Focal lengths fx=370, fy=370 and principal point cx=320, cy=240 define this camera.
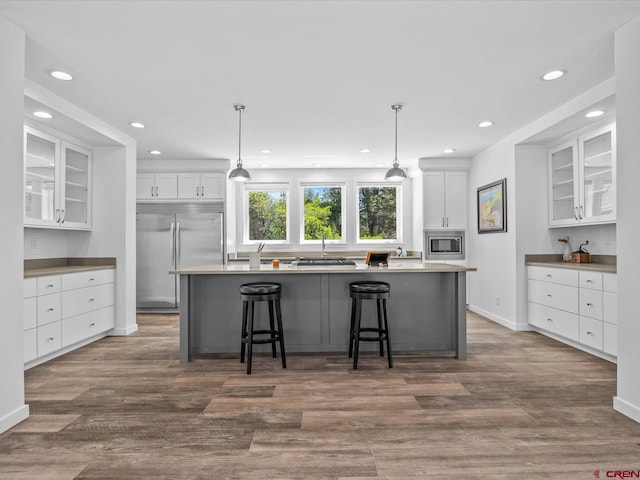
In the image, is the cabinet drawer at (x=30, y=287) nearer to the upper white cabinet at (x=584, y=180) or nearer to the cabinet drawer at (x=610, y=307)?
the cabinet drawer at (x=610, y=307)

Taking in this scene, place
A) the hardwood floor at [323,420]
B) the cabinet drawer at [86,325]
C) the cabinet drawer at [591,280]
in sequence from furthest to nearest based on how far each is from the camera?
the cabinet drawer at [86,325], the cabinet drawer at [591,280], the hardwood floor at [323,420]

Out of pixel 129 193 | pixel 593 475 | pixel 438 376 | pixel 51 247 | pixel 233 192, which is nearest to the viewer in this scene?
pixel 593 475

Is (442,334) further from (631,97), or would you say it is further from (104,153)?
(104,153)

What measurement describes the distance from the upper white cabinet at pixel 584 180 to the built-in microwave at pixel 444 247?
1.66m

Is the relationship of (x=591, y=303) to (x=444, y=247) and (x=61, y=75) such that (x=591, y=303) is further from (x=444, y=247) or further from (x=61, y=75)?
(x=61, y=75)

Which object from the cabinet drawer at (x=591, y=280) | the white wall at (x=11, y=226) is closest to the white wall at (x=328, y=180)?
the cabinet drawer at (x=591, y=280)

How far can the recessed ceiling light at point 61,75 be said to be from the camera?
2963mm

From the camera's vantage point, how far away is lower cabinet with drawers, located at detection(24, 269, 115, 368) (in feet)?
10.9

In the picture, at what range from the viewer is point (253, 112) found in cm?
388

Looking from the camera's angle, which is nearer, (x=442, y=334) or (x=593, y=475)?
(x=593, y=475)

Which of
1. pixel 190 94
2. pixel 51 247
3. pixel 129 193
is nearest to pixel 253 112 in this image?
pixel 190 94

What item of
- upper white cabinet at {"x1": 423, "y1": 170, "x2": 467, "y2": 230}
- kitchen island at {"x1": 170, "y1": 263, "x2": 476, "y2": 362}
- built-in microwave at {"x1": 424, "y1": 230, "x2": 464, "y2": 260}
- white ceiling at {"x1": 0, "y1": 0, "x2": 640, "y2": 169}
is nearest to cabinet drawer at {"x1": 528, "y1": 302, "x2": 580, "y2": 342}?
kitchen island at {"x1": 170, "y1": 263, "x2": 476, "y2": 362}

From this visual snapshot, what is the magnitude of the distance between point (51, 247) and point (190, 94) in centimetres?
263

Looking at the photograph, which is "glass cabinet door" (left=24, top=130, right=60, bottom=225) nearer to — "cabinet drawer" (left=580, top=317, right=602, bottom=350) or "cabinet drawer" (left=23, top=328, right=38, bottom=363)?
"cabinet drawer" (left=23, top=328, right=38, bottom=363)
